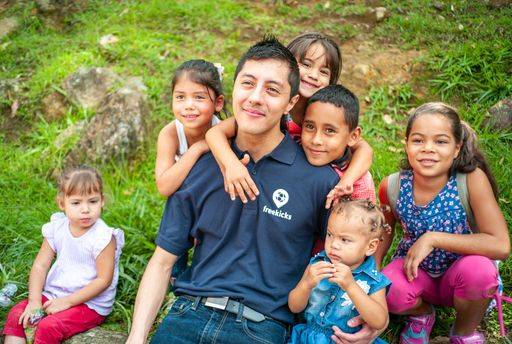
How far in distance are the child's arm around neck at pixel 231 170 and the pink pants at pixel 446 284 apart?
958mm

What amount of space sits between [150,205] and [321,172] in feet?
6.91

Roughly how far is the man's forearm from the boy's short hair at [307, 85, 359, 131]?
1236 millimetres

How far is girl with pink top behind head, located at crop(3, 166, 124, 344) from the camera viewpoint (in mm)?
3426

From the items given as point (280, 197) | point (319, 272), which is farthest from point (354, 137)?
point (319, 272)

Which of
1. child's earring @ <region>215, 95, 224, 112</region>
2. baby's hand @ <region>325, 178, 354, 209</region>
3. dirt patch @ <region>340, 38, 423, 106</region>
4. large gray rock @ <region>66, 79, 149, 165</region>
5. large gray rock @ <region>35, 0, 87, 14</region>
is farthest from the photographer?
large gray rock @ <region>35, 0, 87, 14</region>

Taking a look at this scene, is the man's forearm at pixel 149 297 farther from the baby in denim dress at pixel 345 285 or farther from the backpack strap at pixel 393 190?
the backpack strap at pixel 393 190

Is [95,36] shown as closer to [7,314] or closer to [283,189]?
[7,314]

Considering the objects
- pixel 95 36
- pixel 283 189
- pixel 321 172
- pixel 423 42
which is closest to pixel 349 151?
pixel 321 172

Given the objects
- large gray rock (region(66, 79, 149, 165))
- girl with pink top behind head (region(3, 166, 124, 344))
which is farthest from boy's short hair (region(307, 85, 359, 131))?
large gray rock (region(66, 79, 149, 165))

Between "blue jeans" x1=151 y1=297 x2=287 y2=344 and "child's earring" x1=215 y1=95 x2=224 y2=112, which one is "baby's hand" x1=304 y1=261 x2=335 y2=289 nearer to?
Result: "blue jeans" x1=151 y1=297 x2=287 y2=344

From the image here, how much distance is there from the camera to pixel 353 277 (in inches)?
109

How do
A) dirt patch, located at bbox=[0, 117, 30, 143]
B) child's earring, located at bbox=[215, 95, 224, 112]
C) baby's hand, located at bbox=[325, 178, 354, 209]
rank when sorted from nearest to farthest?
baby's hand, located at bbox=[325, 178, 354, 209] < child's earring, located at bbox=[215, 95, 224, 112] < dirt patch, located at bbox=[0, 117, 30, 143]

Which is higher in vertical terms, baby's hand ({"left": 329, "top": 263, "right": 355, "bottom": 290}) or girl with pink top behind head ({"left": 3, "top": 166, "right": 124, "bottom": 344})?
baby's hand ({"left": 329, "top": 263, "right": 355, "bottom": 290})

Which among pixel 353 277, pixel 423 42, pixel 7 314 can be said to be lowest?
pixel 7 314
